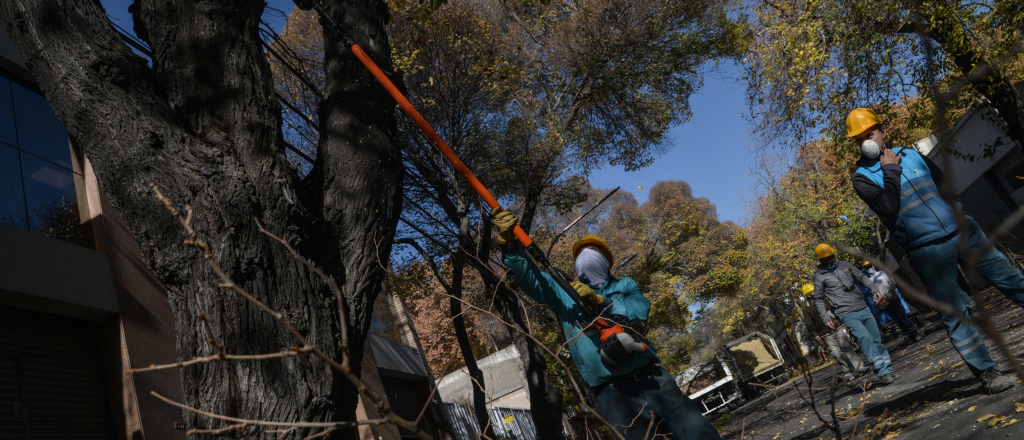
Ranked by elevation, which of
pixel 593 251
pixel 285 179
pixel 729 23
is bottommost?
pixel 593 251

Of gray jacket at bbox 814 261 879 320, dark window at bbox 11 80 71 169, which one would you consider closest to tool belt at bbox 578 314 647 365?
gray jacket at bbox 814 261 879 320

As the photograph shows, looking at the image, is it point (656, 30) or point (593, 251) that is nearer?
point (593, 251)

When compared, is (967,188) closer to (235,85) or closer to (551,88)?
(551,88)

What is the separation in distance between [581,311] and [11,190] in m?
5.21

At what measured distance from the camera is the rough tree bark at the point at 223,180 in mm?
2172

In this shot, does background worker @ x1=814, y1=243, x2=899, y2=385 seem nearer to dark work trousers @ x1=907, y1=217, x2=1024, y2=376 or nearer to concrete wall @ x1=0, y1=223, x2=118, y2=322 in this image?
dark work trousers @ x1=907, y1=217, x2=1024, y2=376

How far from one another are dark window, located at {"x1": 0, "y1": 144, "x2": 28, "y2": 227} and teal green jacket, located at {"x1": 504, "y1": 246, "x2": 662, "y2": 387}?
462 cm

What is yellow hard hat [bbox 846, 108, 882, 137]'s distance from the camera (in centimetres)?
390

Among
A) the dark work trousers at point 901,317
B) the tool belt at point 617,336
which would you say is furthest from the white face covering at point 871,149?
the dark work trousers at point 901,317

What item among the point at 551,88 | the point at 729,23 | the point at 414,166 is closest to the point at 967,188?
the point at 729,23

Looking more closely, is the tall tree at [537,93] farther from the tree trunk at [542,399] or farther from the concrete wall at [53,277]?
the concrete wall at [53,277]

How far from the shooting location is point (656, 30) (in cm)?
1249

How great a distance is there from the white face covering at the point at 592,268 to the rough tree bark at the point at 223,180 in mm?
1537

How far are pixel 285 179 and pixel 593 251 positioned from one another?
223cm
